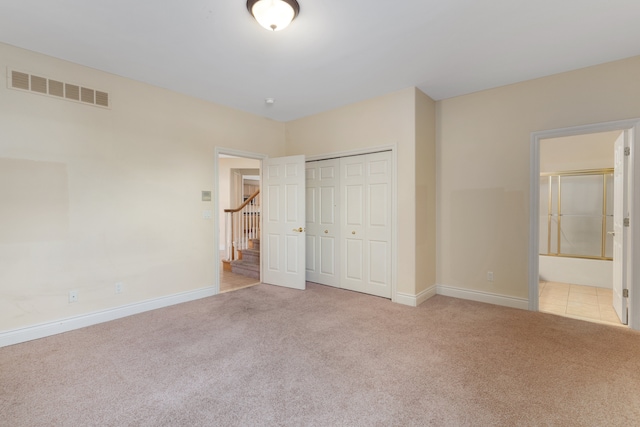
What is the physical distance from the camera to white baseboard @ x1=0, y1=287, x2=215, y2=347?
2666 mm

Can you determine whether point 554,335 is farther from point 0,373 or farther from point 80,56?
point 80,56

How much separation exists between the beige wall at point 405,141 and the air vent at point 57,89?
10.1ft

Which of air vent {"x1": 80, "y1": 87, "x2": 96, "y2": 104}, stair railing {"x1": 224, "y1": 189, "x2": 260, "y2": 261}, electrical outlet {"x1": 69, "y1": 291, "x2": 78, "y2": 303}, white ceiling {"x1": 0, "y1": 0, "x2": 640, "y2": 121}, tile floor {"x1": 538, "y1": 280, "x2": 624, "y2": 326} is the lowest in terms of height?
tile floor {"x1": 538, "y1": 280, "x2": 624, "y2": 326}

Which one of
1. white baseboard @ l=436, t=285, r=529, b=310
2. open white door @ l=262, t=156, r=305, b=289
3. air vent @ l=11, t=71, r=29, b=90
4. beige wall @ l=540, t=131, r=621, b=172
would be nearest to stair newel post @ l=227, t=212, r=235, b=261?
open white door @ l=262, t=156, r=305, b=289

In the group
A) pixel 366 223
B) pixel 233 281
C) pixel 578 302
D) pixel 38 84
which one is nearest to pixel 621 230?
pixel 578 302

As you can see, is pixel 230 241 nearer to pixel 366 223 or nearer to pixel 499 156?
pixel 366 223

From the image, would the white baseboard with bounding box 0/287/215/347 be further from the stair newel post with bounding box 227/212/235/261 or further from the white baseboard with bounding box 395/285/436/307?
the white baseboard with bounding box 395/285/436/307

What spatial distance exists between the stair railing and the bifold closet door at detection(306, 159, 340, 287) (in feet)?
5.87

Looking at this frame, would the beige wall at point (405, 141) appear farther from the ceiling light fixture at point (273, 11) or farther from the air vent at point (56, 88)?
the air vent at point (56, 88)

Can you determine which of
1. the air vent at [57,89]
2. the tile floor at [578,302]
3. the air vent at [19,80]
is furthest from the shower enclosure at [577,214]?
the air vent at [19,80]

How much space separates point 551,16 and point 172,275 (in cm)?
475

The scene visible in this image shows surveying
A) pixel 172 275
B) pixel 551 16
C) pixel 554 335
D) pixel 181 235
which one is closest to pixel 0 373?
pixel 172 275

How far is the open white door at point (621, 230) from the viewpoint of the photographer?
305 centimetres

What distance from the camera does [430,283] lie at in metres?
4.02
